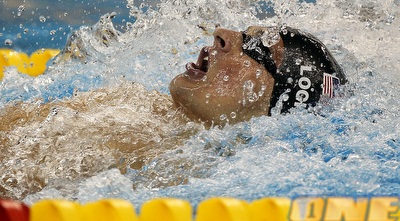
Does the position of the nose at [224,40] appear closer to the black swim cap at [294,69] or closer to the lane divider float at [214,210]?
the black swim cap at [294,69]

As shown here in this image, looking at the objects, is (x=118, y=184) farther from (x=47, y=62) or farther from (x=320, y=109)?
(x=47, y=62)

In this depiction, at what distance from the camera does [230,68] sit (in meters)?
2.17

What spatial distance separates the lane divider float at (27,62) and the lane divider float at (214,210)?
2603 mm

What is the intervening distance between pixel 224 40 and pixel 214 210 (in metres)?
1.10

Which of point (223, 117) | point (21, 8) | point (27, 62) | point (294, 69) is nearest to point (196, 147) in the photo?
point (223, 117)

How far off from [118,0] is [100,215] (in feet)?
14.2

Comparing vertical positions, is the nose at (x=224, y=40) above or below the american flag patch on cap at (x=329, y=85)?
above

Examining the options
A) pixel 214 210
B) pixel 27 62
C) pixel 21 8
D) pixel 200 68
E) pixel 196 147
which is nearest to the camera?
pixel 214 210

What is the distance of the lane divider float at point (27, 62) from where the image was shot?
3.71 metres

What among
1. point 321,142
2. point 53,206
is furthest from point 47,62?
point 53,206

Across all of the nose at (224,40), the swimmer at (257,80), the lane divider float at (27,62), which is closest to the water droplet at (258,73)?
the swimmer at (257,80)

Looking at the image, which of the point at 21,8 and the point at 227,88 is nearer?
the point at 227,88

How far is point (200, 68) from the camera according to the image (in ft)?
7.59

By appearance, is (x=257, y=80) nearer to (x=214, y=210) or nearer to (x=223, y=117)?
(x=223, y=117)
